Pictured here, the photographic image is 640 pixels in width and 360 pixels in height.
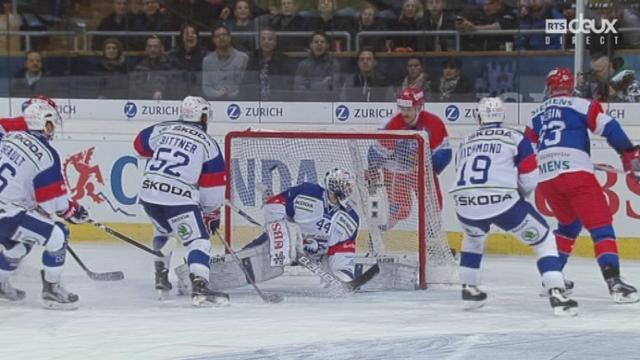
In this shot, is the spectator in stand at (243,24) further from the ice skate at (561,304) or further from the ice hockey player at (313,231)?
the ice skate at (561,304)

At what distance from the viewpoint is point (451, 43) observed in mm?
9797

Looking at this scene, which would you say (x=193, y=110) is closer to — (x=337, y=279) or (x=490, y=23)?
(x=337, y=279)

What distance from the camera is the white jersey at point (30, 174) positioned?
728 cm

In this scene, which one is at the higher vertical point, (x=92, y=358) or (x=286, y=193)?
(x=286, y=193)

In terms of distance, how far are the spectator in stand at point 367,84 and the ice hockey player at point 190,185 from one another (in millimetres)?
2557

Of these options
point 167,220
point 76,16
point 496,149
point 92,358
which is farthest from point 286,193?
point 76,16

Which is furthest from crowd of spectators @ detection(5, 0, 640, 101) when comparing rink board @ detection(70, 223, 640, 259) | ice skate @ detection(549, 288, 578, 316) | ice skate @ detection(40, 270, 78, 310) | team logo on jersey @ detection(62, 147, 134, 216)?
ice skate @ detection(40, 270, 78, 310)

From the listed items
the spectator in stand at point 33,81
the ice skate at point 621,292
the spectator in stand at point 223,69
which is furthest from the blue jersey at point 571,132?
the spectator in stand at point 33,81

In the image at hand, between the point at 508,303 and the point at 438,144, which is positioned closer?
the point at 508,303

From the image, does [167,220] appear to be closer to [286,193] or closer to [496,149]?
[286,193]

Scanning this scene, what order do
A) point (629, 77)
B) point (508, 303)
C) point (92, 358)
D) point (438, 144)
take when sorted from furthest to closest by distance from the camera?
point (629, 77), point (438, 144), point (508, 303), point (92, 358)

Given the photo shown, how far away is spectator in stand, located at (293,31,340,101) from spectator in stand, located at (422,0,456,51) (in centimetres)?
67

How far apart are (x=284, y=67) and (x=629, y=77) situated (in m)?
2.40

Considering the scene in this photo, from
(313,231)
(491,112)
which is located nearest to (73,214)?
(313,231)
